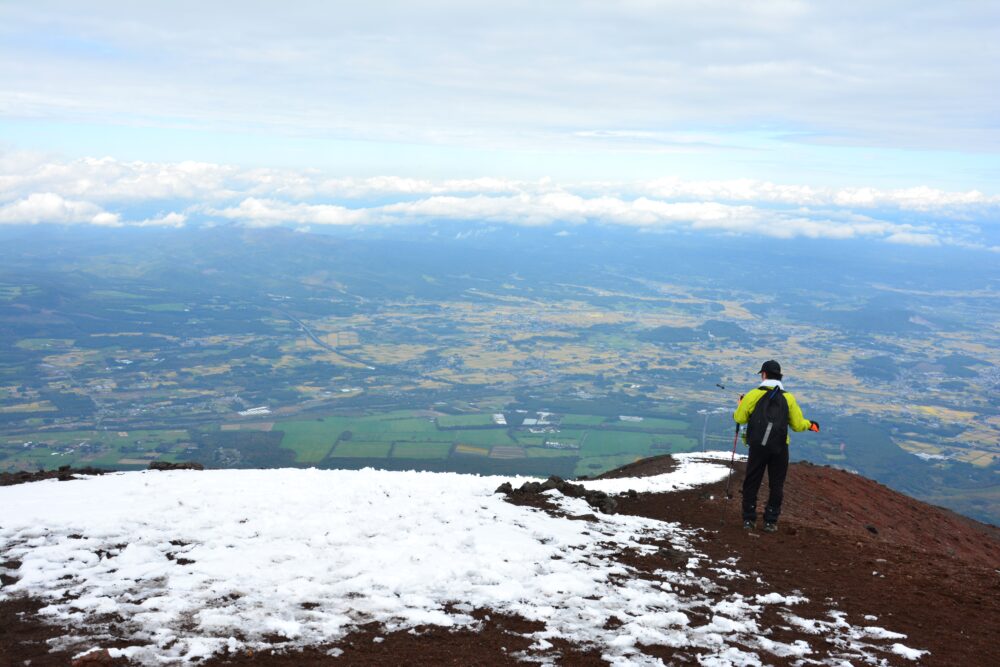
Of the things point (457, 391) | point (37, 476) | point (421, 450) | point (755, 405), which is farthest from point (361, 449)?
point (755, 405)

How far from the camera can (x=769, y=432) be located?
534 inches

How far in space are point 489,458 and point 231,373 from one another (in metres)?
73.3

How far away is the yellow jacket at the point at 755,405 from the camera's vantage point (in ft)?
44.2

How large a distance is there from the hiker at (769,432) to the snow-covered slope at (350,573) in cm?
177

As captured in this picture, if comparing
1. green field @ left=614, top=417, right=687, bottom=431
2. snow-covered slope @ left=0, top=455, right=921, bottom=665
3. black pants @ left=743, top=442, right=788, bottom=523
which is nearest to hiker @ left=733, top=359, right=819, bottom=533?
black pants @ left=743, top=442, right=788, bottom=523

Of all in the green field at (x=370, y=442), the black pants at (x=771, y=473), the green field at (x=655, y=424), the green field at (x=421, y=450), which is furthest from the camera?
the green field at (x=655, y=424)

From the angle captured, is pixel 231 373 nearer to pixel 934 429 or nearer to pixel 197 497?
pixel 934 429

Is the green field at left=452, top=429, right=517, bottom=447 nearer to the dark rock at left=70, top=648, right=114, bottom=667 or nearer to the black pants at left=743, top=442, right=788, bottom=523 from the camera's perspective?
the black pants at left=743, top=442, right=788, bottom=523

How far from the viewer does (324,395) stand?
116062 millimetres

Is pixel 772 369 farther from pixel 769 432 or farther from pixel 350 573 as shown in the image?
pixel 350 573

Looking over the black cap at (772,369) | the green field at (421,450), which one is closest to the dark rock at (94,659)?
the black cap at (772,369)

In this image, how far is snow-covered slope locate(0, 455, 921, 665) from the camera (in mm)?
8242

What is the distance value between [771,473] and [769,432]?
862 mm

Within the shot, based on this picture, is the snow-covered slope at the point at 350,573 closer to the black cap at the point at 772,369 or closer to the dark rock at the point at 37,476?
the dark rock at the point at 37,476
